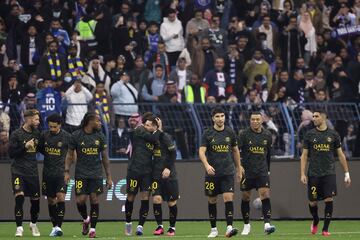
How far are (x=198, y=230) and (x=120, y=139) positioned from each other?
3.79 m

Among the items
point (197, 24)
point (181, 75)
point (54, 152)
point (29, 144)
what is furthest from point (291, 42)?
point (29, 144)

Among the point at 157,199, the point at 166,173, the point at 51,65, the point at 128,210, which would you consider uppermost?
the point at 51,65

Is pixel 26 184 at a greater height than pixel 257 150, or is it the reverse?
pixel 257 150

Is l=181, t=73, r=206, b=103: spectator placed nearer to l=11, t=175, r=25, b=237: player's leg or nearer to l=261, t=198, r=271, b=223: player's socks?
l=261, t=198, r=271, b=223: player's socks

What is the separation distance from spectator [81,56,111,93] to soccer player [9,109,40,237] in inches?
266

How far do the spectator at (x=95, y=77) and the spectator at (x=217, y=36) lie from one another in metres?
3.44

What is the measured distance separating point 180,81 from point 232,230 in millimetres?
9742

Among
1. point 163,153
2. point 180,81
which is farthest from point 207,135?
point 180,81

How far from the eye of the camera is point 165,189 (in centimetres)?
2416

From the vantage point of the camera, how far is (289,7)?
34781mm

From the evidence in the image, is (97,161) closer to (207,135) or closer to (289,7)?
(207,135)

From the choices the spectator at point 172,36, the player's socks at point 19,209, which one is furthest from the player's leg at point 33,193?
the spectator at point 172,36

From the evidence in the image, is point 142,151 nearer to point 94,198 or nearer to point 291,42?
point 94,198

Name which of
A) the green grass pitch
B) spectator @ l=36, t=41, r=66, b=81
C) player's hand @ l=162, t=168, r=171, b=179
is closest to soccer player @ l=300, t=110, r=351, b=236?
the green grass pitch
